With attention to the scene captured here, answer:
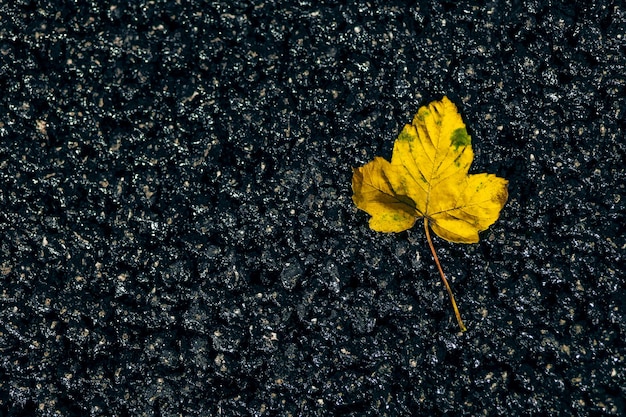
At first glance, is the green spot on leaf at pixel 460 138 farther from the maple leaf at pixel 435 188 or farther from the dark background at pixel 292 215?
the dark background at pixel 292 215

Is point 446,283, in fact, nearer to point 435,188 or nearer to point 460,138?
point 435,188

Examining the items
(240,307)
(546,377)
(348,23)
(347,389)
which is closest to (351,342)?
(347,389)

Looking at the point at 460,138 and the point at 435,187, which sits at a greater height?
the point at 460,138

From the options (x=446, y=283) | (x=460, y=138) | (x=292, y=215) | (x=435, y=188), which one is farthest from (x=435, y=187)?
(x=292, y=215)

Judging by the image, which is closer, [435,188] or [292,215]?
[435,188]

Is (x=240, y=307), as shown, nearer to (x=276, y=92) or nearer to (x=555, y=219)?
(x=276, y=92)

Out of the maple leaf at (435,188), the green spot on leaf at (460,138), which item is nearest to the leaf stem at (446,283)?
the maple leaf at (435,188)

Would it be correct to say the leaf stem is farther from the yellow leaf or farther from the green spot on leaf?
the green spot on leaf

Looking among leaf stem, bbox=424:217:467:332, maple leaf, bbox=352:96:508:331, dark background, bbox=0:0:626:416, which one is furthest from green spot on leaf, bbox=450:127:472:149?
leaf stem, bbox=424:217:467:332
